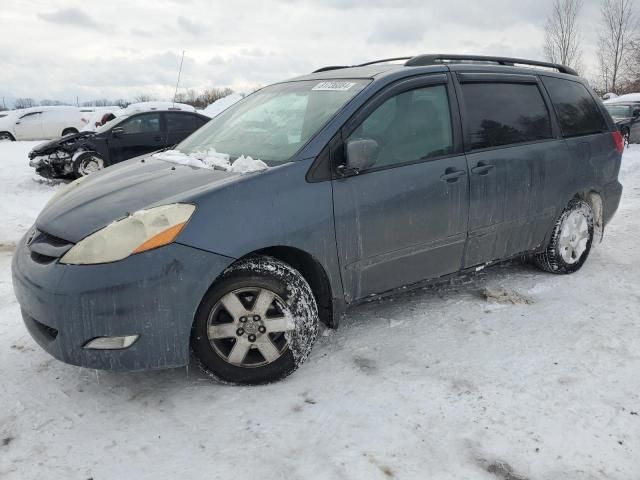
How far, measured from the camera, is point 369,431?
256cm

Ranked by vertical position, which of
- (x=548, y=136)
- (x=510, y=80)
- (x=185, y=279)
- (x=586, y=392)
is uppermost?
(x=510, y=80)

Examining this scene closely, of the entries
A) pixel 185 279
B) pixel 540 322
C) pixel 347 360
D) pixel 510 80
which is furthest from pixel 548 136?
pixel 185 279

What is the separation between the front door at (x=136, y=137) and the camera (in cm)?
1054

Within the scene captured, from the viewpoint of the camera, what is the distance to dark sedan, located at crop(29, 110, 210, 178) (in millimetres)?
10328

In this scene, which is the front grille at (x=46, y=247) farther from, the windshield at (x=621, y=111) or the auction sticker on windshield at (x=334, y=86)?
the windshield at (x=621, y=111)

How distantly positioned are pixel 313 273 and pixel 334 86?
1297 mm

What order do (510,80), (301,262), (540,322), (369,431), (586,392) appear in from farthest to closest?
(510,80)
(540,322)
(301,262)
(586,392)
(369,431)

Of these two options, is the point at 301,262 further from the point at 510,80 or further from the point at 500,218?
the point at 510,80

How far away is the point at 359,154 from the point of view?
3080mm

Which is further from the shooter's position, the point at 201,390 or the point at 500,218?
the point at 500,218

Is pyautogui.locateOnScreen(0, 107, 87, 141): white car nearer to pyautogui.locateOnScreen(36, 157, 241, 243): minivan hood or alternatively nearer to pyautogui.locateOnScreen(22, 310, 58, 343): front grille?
pyautogui.locateOnScreen(36, 157, 241, 243): minivan hood

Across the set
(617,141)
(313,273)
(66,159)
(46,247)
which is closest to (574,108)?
(617,141)

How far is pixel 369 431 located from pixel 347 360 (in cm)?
73

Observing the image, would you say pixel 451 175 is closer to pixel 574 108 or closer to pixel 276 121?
pixel 276 121
